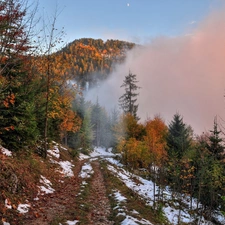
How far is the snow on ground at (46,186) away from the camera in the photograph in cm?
999

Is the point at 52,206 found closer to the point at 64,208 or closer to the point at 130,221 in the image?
the point at 64,208

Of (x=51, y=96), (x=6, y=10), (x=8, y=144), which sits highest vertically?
(x=6, y=10)

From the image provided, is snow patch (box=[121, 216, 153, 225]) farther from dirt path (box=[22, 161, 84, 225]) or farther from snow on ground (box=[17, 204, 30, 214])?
snow on ground (box=[17, 204, 30, 214])

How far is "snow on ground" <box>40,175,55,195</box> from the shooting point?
9995 millimetres

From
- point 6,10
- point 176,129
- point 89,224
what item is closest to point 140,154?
point 176,129

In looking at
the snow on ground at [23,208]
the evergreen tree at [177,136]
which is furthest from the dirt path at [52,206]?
the evergreen tree at [177,136]

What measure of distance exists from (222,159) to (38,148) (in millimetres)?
17382

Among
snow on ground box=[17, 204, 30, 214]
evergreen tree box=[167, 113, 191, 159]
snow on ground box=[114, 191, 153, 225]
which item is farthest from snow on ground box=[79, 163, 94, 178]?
evergreen tree box=[167, 113, 191, 159]

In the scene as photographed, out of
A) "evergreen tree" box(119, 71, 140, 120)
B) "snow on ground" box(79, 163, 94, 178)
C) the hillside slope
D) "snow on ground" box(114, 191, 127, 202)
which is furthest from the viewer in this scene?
"evergreen tree" box(119, 71, 140, 120)

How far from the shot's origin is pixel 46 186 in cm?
1066

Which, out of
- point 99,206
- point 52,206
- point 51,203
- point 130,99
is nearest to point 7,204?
point 52,206

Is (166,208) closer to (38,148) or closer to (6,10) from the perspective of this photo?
(38,148)

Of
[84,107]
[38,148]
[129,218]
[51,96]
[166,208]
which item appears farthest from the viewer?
[84,107]

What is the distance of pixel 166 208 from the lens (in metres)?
14.6
